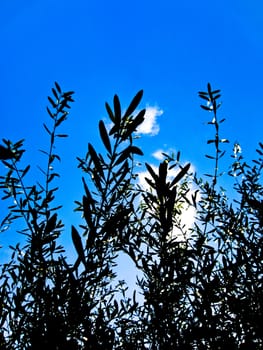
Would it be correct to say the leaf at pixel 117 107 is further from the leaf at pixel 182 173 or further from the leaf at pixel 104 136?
the leaf at pixel 182 173

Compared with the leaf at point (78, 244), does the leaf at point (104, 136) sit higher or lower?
higher

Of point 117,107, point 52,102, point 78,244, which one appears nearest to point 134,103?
point 117,107

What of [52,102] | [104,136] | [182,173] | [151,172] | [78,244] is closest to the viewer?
→ [78,244]

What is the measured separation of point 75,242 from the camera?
130 centimetres

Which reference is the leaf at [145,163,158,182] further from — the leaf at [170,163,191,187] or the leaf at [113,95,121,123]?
the leaf at [113,95,121,123]

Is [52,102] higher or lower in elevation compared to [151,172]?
higher

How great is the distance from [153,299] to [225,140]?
1.77m

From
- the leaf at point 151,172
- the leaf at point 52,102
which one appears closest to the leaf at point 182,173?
the leaf at point 151,172

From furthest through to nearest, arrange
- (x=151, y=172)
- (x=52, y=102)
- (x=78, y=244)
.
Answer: (x=52, y=102), (x=151, y=172), (x=78, y=244)

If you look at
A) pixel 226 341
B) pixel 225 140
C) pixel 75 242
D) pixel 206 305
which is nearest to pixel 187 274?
pixel 206 305

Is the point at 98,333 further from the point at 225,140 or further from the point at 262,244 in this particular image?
the point at 225,140

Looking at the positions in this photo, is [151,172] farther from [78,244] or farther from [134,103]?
[78,244]

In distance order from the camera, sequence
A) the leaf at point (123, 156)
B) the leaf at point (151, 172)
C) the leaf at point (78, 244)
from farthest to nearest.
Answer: the leaf at point (151, 172), the leaf at point (123, 156), the leaf at point (78, 244)

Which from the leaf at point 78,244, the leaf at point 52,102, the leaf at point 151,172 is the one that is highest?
the leaf at point 52,102
